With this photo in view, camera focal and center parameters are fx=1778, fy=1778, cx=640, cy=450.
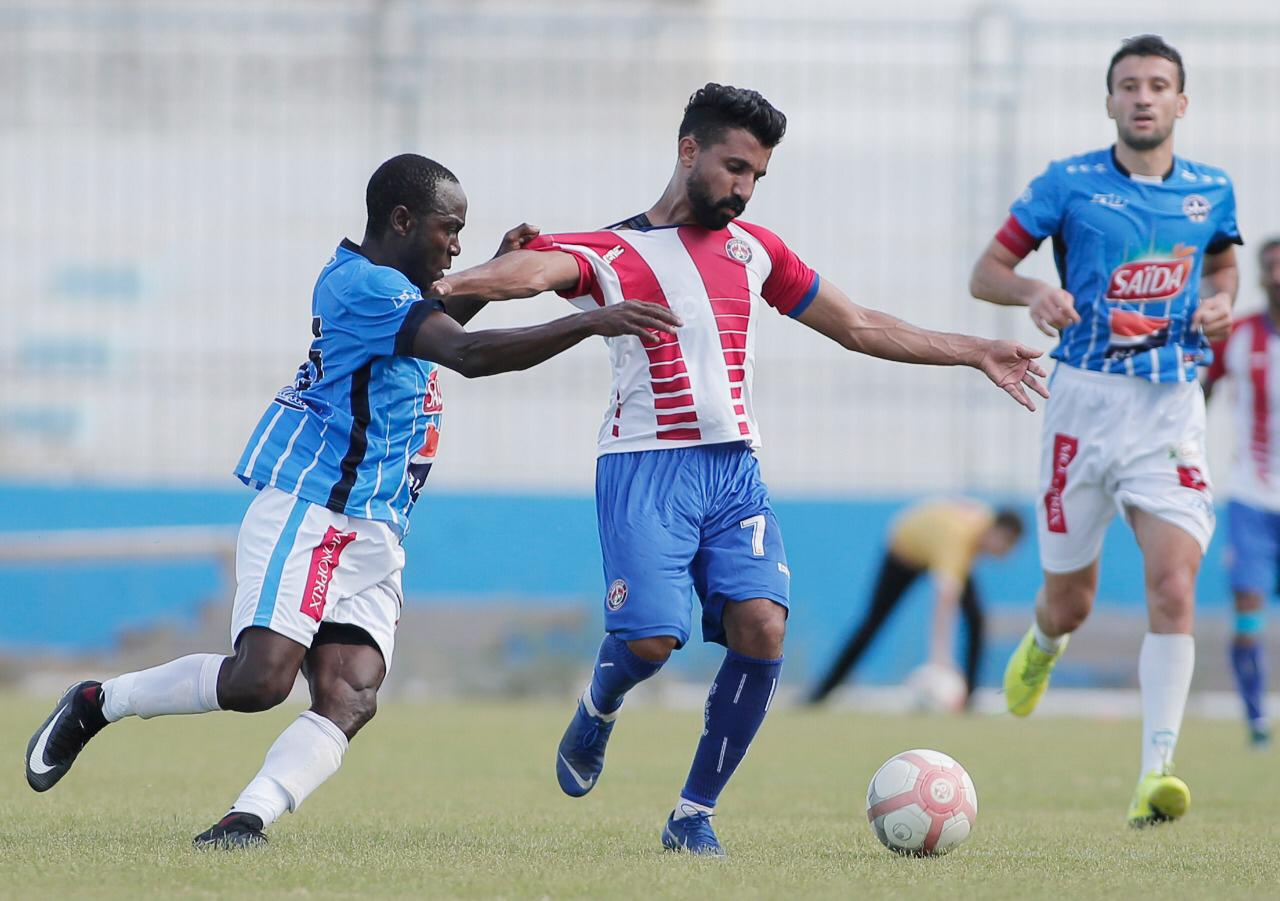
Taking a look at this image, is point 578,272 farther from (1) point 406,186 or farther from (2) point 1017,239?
(2) point 1017,239

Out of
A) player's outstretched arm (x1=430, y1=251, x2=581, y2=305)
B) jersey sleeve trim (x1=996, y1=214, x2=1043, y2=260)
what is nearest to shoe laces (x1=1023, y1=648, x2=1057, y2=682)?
jersey sleeve trim (x1=996, y1=214, x2=1043, y2=260)

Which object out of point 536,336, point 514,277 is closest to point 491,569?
point 514,277

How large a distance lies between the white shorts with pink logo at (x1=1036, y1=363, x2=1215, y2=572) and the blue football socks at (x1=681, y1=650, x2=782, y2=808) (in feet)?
6.70

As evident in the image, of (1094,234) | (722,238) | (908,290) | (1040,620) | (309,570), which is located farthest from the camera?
(908,290)

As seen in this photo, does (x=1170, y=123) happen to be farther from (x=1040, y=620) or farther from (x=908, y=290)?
(x=908, y=290)

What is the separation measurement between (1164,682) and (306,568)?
3241 mm

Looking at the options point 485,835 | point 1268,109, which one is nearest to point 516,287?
point 485,835

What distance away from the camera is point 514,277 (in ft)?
16.3

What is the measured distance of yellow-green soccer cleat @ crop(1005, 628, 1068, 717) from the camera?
24.2 feet

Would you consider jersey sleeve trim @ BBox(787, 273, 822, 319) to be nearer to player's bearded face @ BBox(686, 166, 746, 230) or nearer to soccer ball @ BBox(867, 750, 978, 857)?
player's bearded face @ BBox(686, 166, 746, 230)

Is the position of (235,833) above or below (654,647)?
below

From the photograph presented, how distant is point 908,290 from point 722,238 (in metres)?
11.3

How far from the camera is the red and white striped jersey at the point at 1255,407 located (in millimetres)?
10312

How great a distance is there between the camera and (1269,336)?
10.4m
